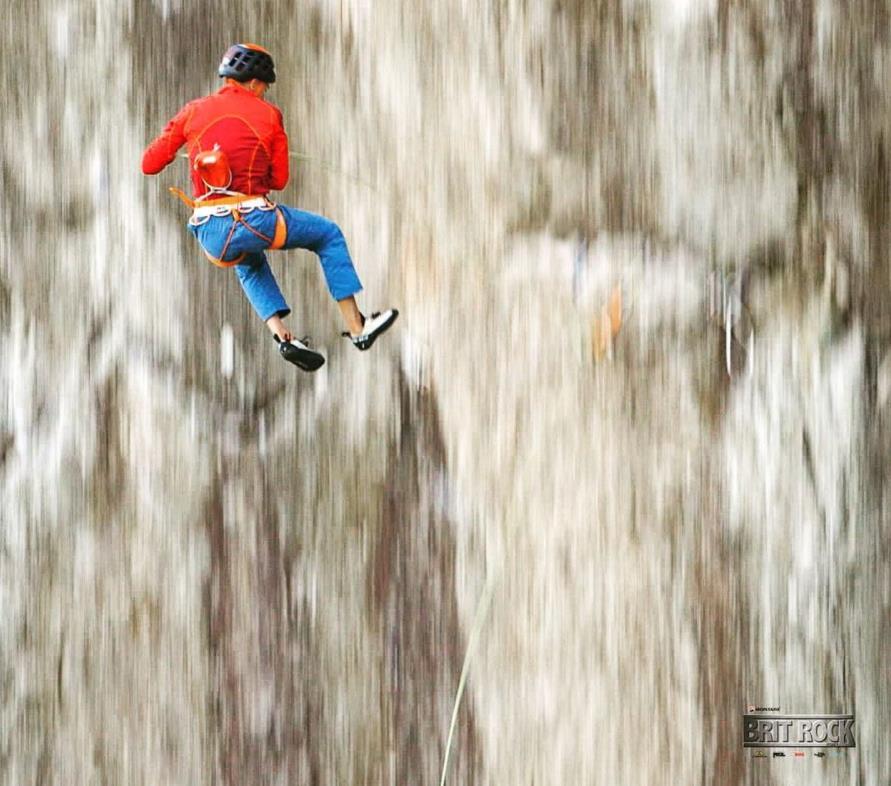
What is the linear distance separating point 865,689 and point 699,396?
51 centimetres

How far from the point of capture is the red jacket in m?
1.21

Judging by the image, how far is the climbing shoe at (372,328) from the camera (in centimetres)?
138

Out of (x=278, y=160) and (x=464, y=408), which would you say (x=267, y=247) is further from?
(x=464, y=408)

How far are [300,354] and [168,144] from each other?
0.34 m

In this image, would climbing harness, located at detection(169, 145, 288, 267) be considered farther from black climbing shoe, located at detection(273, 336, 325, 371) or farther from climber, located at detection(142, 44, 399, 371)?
black climbing shoe, located at detection(273, 336, 325, 371)

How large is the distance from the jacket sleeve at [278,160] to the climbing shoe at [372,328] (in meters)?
0.24

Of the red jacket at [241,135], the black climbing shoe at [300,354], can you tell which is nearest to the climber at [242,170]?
the red jacket at [241,135]

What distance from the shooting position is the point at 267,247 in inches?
49.3

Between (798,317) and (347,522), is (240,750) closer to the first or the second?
(347,522)

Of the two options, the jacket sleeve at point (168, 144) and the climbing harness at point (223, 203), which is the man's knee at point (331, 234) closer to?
the climbing harness at point (223, 203)

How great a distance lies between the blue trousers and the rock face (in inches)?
3.9

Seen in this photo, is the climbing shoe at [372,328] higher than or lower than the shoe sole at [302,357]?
higher

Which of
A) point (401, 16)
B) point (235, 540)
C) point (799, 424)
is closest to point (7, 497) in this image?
point (235, 540)

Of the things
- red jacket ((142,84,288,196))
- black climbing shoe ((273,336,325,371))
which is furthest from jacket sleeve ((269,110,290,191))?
black climbing shoe ((273,336,325,371))
